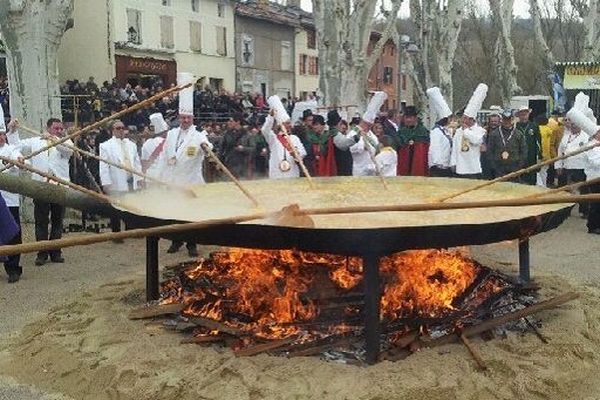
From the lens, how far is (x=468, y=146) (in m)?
10.8

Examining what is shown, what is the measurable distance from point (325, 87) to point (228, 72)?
974 inches

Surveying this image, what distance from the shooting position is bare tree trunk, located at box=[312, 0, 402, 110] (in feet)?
51.3

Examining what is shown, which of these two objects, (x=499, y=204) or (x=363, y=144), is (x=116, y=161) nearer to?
(x=363, y=144)

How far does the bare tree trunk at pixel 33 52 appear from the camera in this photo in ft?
38.2

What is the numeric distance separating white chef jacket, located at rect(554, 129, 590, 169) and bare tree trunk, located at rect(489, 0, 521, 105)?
13.0 metres

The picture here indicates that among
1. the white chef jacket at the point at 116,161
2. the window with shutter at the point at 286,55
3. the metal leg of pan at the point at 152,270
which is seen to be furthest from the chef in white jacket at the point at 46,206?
the window with shutter at the point at 286,55

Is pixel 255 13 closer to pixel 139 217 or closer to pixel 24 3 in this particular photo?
pixel 24 3

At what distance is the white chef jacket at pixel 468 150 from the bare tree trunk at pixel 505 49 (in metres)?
14.8

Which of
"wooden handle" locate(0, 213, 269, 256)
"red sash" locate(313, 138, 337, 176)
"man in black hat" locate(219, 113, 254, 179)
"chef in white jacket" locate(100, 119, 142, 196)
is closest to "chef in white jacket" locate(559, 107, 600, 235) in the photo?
"red sash" locate(313, 138, 337, 176)

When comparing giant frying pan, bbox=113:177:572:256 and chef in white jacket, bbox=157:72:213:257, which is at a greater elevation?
chef in white jacket, bbox=157:72:213:257

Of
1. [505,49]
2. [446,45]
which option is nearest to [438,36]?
[446,45]

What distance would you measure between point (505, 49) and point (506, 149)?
15.0 meters

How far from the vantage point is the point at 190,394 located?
14.9 feet

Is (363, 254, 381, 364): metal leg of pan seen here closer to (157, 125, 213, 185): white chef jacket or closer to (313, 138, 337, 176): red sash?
(157, 125, 213, 185): white chef jacket
